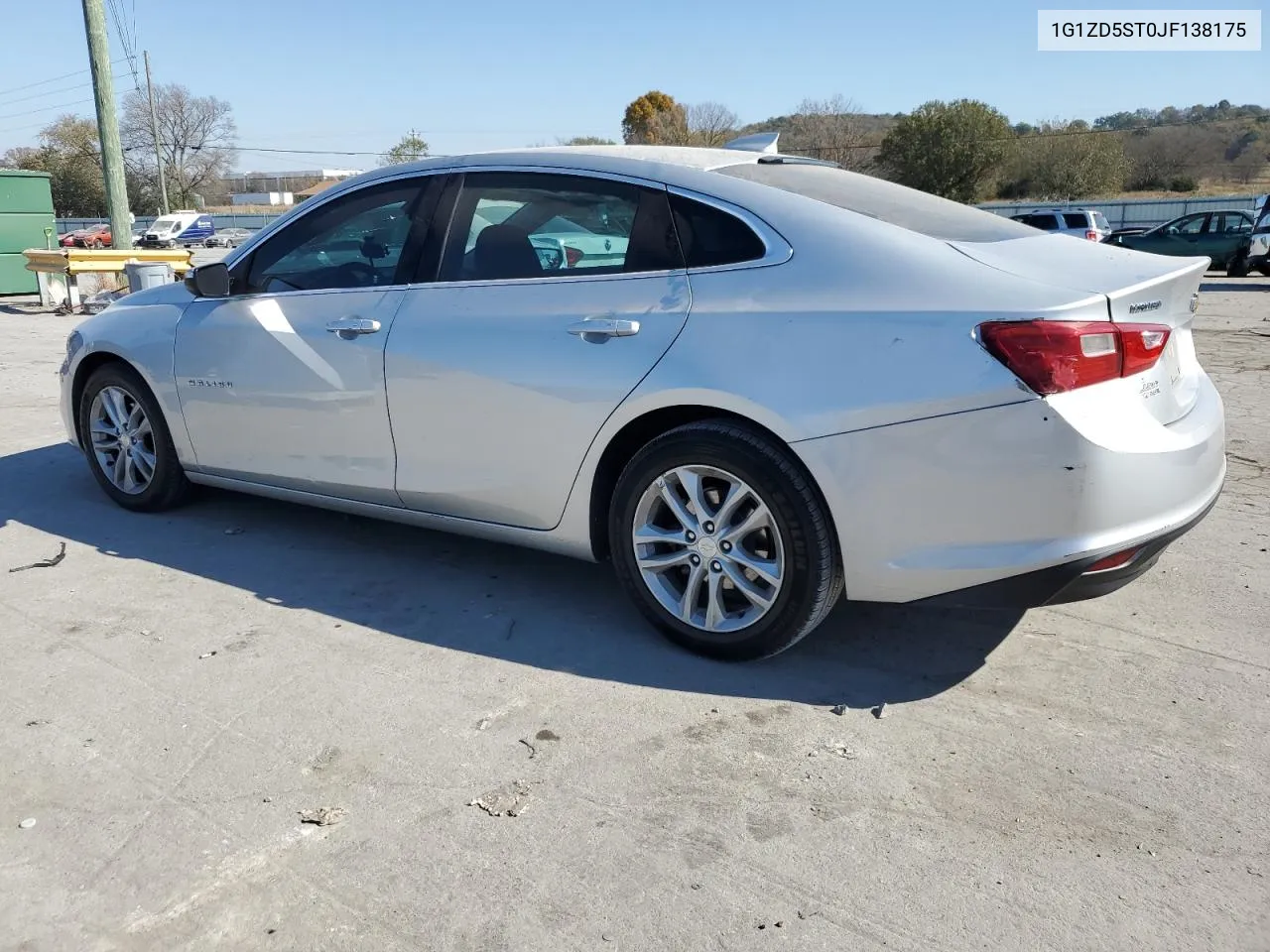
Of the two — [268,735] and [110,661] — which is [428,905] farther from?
[110,661]

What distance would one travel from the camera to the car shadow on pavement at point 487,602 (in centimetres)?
357

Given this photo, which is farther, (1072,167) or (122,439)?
(1072,167)

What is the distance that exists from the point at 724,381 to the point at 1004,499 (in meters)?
0.91

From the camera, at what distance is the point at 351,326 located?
4.27m

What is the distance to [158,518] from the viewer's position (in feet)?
17.5

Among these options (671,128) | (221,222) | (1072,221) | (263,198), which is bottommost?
(1072,221)

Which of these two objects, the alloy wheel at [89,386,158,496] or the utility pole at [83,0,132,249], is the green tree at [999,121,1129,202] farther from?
the alloy wheel at [89,386,158,496]

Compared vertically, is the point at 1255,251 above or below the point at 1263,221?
below

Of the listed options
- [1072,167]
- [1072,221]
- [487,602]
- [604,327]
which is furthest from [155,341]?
[1072,167]

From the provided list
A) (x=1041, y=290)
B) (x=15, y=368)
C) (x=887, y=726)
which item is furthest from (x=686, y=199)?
(x=15, y=368)

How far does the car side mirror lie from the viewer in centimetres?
475

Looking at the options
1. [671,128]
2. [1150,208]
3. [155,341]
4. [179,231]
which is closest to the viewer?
[155,341]

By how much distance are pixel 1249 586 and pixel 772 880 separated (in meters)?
2.76

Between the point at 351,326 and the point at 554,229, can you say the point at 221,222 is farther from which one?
the point at 554,229
